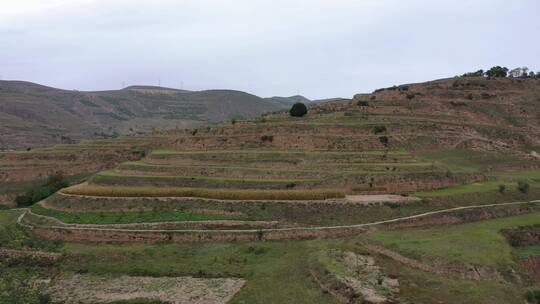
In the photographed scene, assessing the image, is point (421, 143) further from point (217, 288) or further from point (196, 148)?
point (217, 288)

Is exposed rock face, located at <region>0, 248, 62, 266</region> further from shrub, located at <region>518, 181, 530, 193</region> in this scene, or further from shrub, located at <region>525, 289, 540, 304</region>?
shrub, located at <region>518, 181, 530, 193</region>

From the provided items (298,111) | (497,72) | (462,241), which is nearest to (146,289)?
(462,241)

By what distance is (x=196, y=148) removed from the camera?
5872 cm

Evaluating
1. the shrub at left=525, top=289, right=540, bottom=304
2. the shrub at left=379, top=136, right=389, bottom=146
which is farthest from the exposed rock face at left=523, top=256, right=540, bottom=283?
the shrub at left=379, top=136, right=389, bottom=146

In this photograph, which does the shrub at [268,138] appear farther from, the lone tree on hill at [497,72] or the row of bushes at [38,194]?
the lone tree on hill at [497,72]

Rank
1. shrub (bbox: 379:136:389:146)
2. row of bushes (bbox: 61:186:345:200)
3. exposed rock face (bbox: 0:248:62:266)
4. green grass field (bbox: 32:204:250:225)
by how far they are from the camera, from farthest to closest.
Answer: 1. shrub (bbox: 379:136:389:146)
2. row of bushes (bbox: 61:186:345:200)
3. green grass field (bbox: 32:204:250:225)
4. exposed rock face (bbox: 0:248:62:266)

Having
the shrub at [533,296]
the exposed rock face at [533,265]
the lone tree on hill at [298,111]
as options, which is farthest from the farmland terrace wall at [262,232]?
the lone tree on hill at [298,111]

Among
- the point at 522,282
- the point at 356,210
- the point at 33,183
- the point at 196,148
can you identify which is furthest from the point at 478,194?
the point at 33,183

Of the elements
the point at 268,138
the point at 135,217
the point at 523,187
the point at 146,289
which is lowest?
the point at 146,289

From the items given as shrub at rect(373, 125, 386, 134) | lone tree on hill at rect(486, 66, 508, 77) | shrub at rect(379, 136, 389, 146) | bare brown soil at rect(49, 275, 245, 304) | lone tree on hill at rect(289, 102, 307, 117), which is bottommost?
bare brown soil at rect(49, 275, 245, 304)

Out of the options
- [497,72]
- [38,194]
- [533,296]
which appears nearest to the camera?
[533,296]

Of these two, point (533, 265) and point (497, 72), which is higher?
point (497, 72)

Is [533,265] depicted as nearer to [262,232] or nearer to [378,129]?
[262,232]

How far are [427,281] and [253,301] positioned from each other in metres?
9.29
